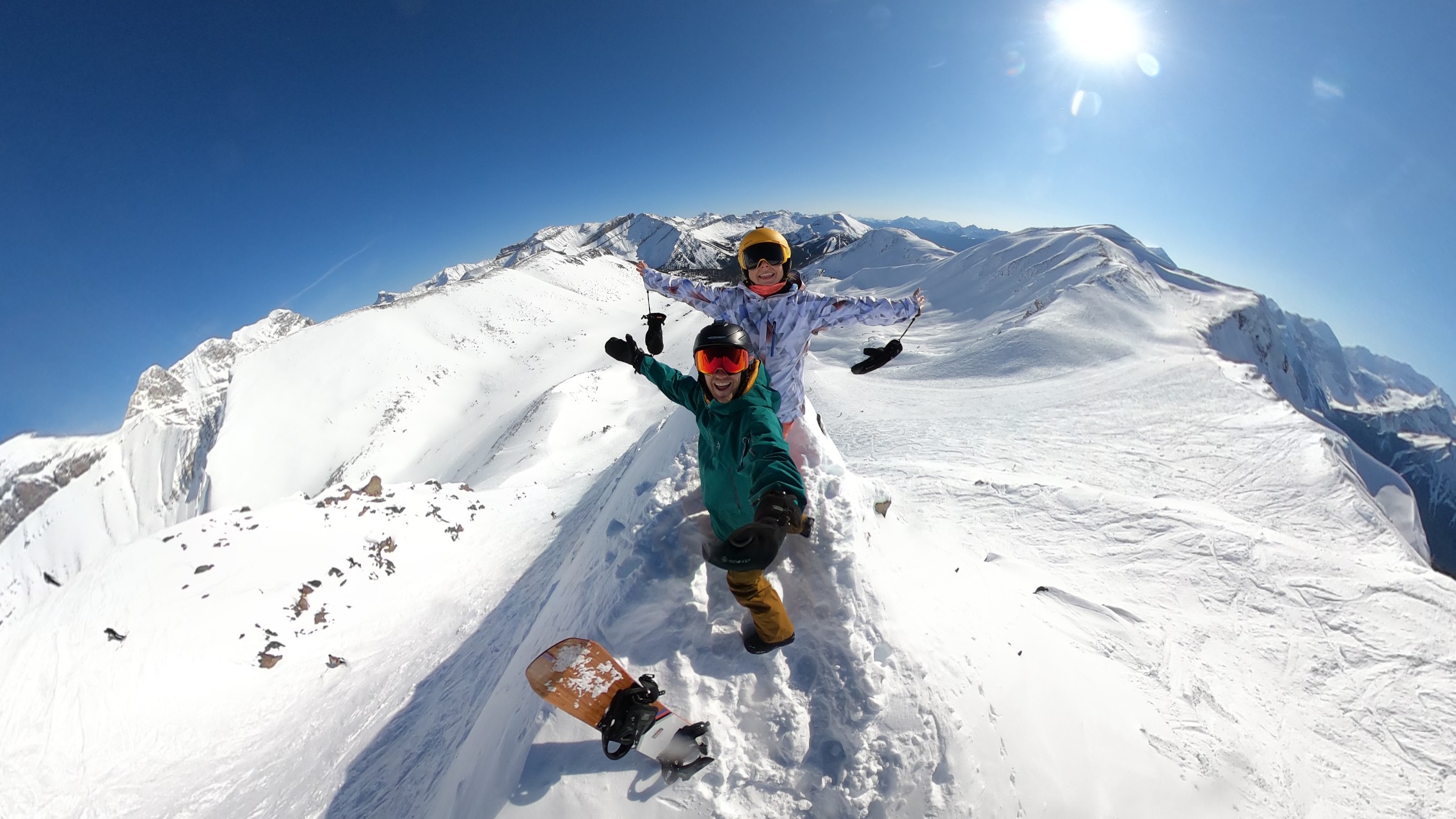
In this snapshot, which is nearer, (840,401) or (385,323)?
(840,401)

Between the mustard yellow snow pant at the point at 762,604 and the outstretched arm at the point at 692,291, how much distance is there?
8.66ft

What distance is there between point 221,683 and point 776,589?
841cm

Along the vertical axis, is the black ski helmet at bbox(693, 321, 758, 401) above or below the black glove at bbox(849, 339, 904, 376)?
above

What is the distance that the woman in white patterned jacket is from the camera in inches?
191

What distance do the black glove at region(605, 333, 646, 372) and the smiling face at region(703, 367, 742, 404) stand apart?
112 centimetres

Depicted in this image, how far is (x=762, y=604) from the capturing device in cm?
355

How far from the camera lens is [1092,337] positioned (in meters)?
23.9

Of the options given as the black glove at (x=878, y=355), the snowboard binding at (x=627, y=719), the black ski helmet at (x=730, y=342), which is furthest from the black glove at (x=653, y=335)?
the snowboard binding at (x=627, y=719)

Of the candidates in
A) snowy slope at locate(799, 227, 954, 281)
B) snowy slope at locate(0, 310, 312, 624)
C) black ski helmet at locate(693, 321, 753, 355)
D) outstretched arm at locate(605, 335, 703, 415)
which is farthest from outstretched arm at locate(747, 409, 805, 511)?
snowy slope at locate(799, 227, 954, 281)

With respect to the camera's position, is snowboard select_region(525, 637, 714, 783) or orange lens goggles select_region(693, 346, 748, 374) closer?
snowboard select_region(525, 637, 714, 783)

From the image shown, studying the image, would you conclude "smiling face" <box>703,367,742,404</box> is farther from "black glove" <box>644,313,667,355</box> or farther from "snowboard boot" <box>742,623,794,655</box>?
"snowboard boot" <box>742,623,794,655</box>

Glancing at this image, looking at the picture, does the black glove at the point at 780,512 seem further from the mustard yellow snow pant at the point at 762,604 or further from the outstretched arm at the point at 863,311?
the outstretched arm at the point at 863,311

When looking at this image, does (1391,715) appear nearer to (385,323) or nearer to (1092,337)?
(1092,337)

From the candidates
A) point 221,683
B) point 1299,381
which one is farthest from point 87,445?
point 1299,381
